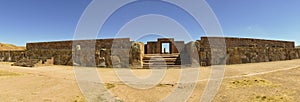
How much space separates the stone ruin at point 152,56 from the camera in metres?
11.6

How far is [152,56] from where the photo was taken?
530 inches

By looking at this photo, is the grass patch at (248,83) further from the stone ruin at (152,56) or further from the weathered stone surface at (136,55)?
the weathered stone surface at (136,55)

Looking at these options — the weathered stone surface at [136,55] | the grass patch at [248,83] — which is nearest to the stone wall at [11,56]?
the weathered stone surface at [136,55]

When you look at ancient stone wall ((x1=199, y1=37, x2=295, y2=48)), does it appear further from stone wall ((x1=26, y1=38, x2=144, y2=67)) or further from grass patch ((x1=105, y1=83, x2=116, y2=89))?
grass patch ((x1=105, y1=83, x2=116, y2=89))

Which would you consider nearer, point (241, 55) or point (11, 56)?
point (241, 55)

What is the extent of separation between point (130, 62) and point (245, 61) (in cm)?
706

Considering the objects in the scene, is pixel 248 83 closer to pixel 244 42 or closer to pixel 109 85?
pixel 109 85

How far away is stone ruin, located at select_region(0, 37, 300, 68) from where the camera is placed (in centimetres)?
1163

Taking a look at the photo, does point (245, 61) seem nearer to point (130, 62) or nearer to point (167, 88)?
point (130, 62)

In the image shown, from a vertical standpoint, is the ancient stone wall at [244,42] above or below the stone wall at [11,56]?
above

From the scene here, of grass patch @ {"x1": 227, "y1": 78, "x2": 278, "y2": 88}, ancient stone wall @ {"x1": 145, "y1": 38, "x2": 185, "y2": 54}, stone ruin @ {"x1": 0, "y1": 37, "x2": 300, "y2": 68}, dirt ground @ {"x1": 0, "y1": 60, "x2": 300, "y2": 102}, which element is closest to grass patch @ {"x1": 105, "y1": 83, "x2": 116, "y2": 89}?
dirt ground @ {"x1": 0, "y1": 60, "x2": 300, "y2": 102}

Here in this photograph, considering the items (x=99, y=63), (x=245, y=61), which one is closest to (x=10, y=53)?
(x=99, y=63)

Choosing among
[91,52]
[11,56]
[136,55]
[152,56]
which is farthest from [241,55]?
[11,56]

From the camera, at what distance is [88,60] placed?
13.1 meters
